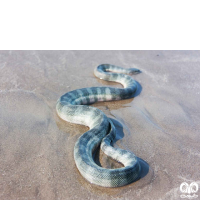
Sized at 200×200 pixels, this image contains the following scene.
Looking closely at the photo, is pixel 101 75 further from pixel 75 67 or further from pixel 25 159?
pixel 25 159

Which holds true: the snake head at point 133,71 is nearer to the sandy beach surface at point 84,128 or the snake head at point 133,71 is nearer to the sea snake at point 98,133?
the sandy beach surface at point 84,128

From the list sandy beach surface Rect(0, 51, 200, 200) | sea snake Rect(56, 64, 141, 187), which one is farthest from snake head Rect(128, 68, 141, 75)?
sea snake Rect(56, 64, 141, 187)

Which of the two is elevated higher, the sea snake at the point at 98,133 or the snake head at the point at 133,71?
the sea snake at the point at 98,133

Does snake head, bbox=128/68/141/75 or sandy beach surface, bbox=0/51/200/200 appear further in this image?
snake head, bbox=128/68/141/75

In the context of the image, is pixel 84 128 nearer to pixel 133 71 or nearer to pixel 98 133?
pixel 98 133

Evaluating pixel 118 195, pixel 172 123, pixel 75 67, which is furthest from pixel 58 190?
pixel 75 67

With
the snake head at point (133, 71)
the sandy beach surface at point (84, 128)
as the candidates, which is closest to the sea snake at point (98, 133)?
the sandy beach surface at point (84, 128)

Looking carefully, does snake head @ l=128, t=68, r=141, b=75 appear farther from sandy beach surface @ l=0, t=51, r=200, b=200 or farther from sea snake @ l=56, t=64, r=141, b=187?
sea snake @ l=56, t=64, r=141, b=187

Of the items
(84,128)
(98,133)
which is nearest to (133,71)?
(84,128)
